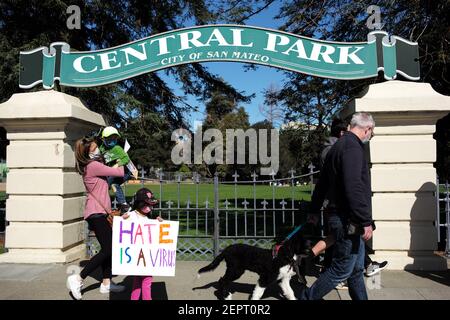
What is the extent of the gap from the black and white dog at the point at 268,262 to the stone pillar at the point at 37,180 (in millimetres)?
3248

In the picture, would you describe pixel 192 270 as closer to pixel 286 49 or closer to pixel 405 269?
pixel 405 269

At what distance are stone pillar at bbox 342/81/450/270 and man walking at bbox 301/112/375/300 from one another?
2.59 metres

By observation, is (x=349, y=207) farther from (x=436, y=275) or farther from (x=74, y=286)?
(x=436, y=275)

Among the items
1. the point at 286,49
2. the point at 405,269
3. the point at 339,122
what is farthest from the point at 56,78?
the point at 405,269

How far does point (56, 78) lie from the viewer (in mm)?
7113

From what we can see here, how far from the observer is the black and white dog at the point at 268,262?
4.53m

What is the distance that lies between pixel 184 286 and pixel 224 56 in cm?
368

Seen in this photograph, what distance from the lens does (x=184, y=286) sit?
18.3 ft

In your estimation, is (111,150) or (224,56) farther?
(224,56)

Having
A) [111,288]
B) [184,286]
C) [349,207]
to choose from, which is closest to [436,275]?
[349,207]

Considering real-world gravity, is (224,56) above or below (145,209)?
above

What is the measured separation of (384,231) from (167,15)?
10.5 metres

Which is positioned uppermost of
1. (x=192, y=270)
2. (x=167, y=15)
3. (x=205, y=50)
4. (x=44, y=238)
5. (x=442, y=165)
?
(x=167, y=15)

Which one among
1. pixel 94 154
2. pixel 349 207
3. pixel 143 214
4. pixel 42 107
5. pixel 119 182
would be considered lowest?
pixel 143 214
